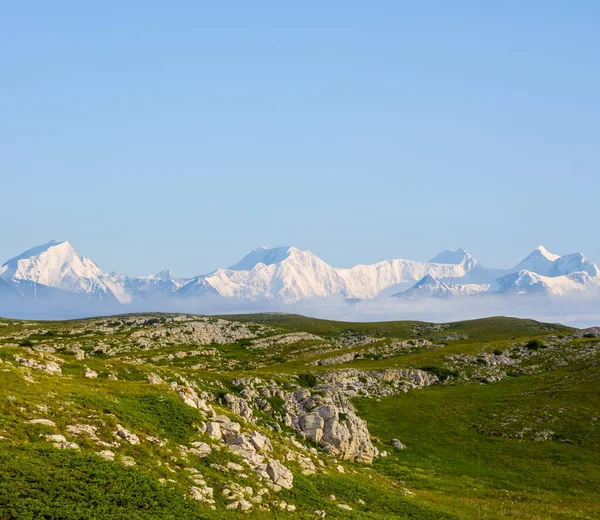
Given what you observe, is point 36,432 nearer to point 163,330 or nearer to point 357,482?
point 357,482

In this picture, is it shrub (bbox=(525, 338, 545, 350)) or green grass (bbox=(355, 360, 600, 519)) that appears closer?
green grass (bbox=(355, 360, 600, 519))

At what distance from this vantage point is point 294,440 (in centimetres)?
4922

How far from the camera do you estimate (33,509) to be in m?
20.5

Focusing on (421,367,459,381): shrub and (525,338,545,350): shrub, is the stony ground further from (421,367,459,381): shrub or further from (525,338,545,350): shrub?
(525,338,545,350): shrub

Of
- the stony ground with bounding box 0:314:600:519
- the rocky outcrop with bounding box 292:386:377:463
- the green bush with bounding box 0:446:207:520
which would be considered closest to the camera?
the green bush with bounding box 0:446:207:520

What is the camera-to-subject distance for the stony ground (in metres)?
24.4

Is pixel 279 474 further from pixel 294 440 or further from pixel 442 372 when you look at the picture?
pixel 442 372

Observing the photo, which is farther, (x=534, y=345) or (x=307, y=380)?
(x=534, y=345)

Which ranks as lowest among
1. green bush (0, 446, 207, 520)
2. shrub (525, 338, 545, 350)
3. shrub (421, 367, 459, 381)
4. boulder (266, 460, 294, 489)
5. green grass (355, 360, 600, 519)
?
green grass (355, 360, 600, 519)

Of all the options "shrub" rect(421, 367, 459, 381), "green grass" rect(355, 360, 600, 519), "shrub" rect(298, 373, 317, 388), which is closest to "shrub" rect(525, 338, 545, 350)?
"green grass" rect(355, 360, 600, 519)

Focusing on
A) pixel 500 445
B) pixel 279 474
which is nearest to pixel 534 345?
pixel 500 445

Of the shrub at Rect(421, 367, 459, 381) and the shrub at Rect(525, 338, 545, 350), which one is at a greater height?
the shrub at Rect(525, 338, 545, 350)

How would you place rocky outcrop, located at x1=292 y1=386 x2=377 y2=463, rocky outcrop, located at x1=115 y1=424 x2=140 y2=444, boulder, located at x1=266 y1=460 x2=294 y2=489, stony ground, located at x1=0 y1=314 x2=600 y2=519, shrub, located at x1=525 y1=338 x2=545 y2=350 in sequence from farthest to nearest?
1. shrub, located at x1=525 y1=338 x2=545 y2=350
2. rocky outcrop, located at x1=292 y1=386 x2=377 y2=463
3. boulder, located at x1=266 y1=460 x2=294 y2=489
4. rocky outcrop, located at x1=115 y1=424 x2=140 y2=444
5. stony ground, located at x1=0 y1=314 x2=600 y2=519

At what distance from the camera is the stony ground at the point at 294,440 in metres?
24.4
